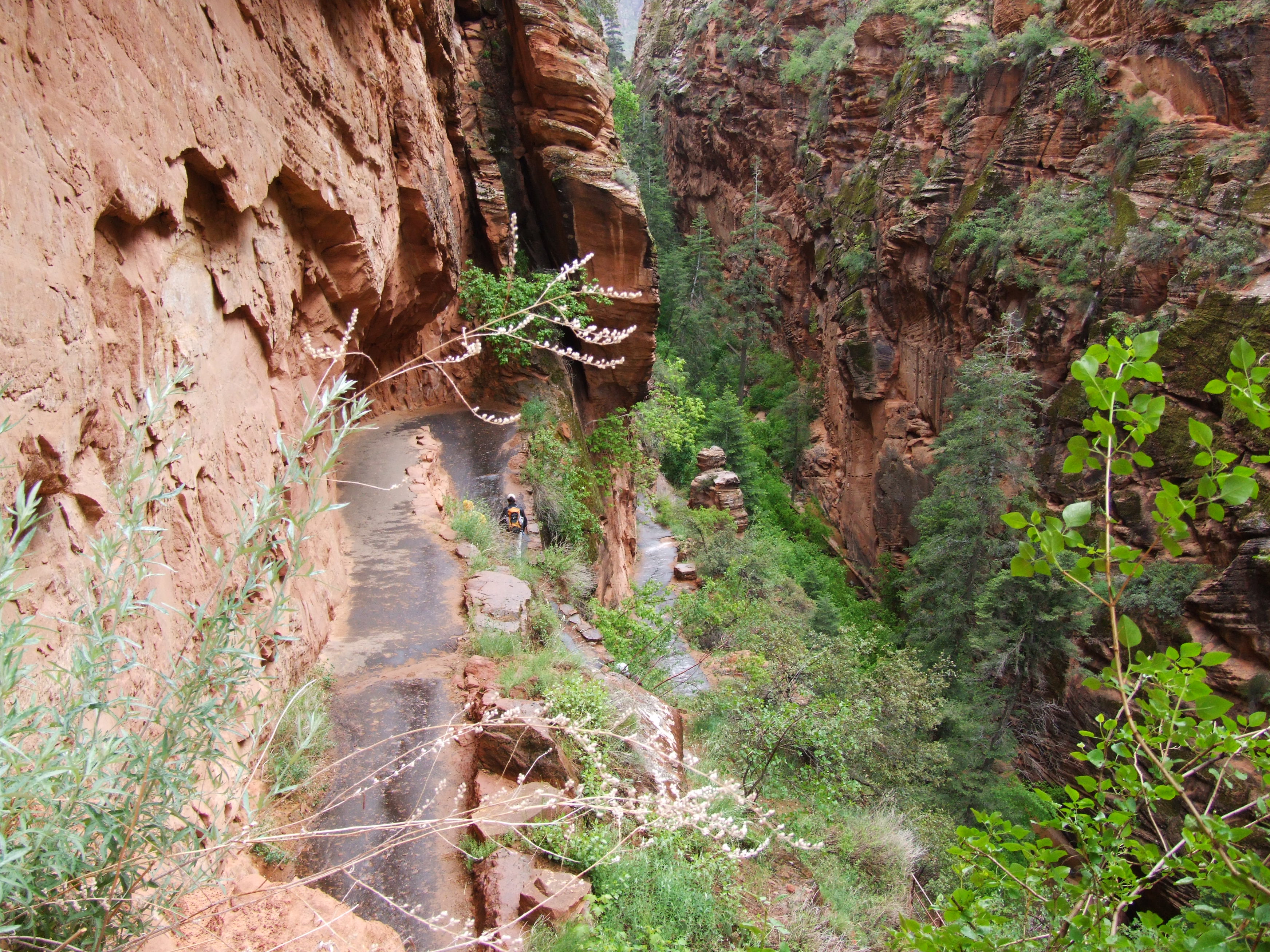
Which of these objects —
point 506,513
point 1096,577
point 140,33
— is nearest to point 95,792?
point 140,33

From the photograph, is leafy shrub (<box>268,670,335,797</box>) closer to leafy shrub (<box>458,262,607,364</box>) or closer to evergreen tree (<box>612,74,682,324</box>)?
leafy shrub (<box>458,262,607,364</box>)

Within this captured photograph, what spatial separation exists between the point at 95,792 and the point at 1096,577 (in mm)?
14551

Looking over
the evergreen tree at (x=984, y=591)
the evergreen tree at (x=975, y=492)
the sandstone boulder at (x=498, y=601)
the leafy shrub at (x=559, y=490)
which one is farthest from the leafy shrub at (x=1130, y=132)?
the sandstone boulder at (x=498, y=601)

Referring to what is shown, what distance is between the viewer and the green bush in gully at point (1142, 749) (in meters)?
1.31

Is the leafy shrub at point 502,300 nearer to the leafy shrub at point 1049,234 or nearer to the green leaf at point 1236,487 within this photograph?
the green leaf at point 1236,487

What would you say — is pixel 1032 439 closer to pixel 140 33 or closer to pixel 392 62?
pixel 392 62

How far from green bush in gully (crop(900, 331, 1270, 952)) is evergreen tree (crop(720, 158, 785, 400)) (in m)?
31.0

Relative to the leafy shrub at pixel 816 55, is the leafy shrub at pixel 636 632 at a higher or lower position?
lower

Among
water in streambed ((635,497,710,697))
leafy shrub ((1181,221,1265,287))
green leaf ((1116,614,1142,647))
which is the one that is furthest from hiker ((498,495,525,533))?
leafy shrub ((1181,221,1265,287))

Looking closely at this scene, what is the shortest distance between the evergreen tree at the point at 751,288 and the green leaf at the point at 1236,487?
31249mm

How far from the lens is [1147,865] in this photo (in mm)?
1882

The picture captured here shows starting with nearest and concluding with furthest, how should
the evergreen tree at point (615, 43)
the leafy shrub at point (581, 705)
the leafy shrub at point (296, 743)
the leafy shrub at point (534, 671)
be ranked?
1. the leafy shrub at point (296, 743)
2. the leafy shrub at point (581, 705)
3. the leafy shrub at point (534, 671)
4. the evergreen tree at point (615, 43)

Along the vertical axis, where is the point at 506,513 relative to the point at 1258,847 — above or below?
above

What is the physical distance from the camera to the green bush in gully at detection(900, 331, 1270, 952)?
1.31 m
